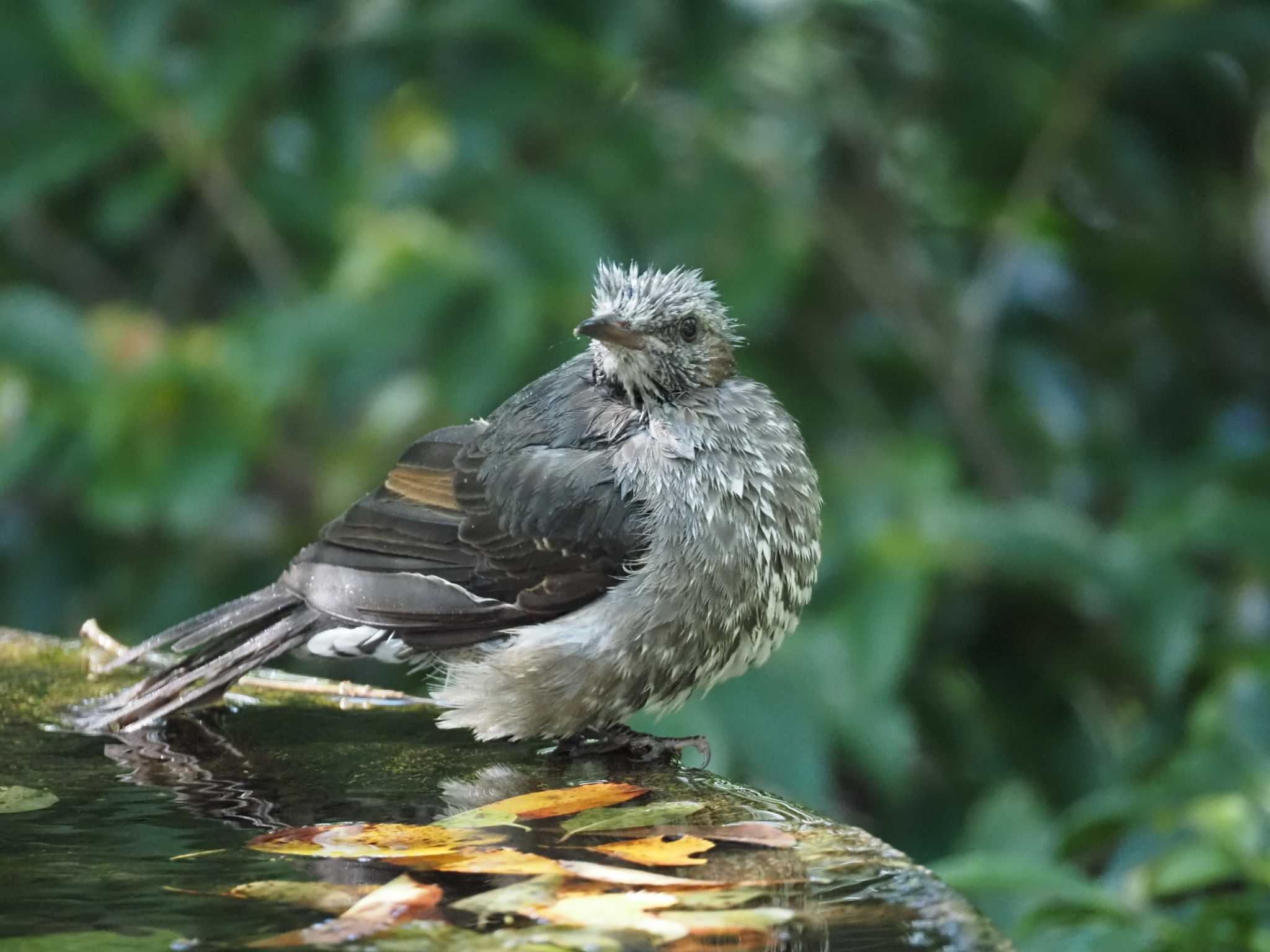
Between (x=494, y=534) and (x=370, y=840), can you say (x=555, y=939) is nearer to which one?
(x=370, y=840)

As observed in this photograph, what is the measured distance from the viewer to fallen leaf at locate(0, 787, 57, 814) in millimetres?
2496

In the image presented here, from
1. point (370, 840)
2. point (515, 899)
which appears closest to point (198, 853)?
point (370, 840)

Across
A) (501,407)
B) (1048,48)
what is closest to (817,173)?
(1048,48)

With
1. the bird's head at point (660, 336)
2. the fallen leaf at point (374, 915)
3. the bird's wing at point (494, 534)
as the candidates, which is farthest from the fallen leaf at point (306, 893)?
the bird's head at point (660, 336)

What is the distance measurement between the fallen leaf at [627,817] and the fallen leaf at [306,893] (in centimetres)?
38

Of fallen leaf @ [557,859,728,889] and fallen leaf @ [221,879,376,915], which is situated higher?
fallen leaf @ [557,859,728,889]

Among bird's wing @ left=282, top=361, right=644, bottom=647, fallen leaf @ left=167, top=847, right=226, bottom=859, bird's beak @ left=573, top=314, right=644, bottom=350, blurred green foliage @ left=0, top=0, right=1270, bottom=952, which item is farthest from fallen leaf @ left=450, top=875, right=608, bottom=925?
blurred green foliage @ left=0, top=0, right=1270, bottom=952

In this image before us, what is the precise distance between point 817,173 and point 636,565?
3000 mm

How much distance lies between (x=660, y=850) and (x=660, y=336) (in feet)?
4.65

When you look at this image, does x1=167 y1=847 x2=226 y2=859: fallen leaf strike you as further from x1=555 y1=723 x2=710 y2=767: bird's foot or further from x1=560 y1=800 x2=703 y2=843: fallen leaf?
x1=555 y1=723 x2=710 y2=767: bird's foot

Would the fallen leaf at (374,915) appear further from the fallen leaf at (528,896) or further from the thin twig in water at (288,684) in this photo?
the thin twig in water at (288,684)

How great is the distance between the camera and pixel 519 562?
10.6 feet

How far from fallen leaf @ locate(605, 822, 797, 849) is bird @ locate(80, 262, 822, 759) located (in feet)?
2.29

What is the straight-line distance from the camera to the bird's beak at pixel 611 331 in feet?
10.5
